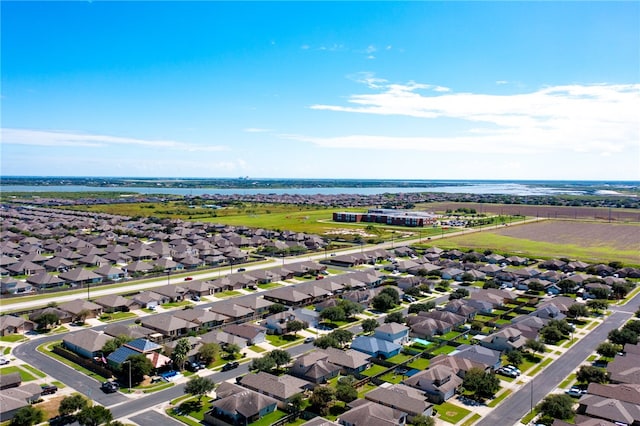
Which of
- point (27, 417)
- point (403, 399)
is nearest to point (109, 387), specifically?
point (27, 417)

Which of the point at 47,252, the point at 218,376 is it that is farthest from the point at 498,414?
the point at 47,252

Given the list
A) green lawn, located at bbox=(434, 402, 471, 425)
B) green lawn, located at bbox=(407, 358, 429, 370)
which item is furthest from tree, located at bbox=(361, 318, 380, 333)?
green lawn, located at bbox=(434, 402, 471, 425)

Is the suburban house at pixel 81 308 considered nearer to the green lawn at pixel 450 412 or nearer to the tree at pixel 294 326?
the tree at pixel 294 326

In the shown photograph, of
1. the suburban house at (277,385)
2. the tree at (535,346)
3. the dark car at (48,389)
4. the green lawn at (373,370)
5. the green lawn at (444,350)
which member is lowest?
the green lawn at (373,370)

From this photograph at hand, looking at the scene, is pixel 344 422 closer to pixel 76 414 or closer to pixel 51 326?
pixel 76 414

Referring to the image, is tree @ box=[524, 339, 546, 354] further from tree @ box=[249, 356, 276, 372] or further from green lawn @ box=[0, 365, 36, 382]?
green lawn @ box=[0, 365, 36, 382]

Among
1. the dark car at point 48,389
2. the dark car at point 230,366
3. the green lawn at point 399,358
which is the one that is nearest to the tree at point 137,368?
the dark car at point 48,389

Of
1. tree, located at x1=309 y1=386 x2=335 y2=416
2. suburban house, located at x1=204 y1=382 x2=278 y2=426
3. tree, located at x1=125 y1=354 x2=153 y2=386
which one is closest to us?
suburban house, located at x1=204 y1=382 x2=278 y2=426
